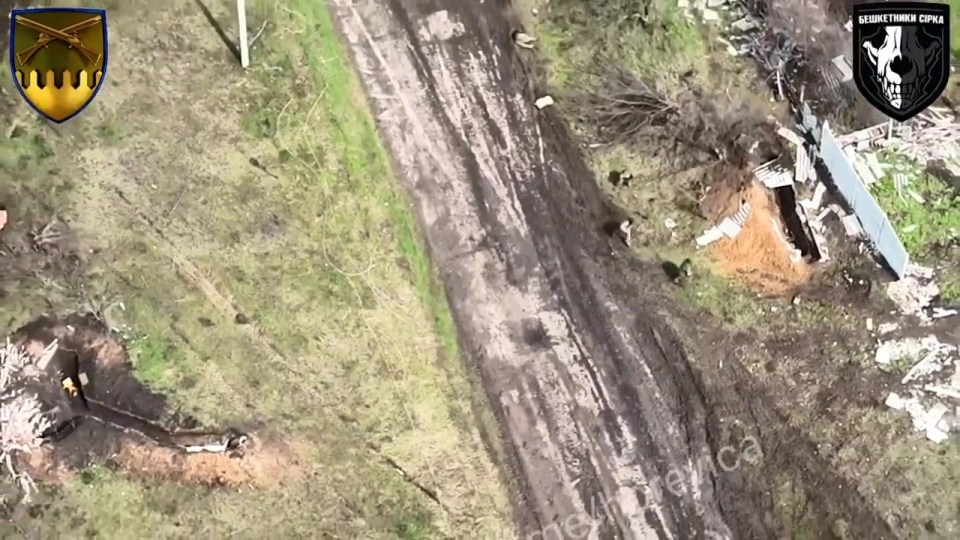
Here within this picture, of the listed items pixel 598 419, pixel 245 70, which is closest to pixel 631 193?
pixel 598 419

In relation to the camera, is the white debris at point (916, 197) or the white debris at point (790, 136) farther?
the white debris at point (790, 136)

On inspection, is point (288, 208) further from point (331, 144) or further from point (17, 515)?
point (17, 515)

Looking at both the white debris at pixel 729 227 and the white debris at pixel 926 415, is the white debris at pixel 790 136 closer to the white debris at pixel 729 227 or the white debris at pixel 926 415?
the white debris at pixel 729 227

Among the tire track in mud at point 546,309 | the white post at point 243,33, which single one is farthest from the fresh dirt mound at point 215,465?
the white post at point 243,33

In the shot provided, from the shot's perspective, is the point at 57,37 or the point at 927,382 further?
the point at 57,37

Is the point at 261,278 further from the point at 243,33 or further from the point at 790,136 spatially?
the point at 790,136

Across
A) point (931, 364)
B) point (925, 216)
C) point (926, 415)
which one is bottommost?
point (926, 415)

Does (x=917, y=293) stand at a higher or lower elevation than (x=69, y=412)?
lower

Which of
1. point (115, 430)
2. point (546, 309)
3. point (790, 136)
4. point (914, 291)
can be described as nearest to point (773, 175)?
point (790, 136)

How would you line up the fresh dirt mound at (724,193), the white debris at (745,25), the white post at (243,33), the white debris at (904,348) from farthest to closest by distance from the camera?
the white debris at (745,25)
the fresh dirt mound at (724,193)
the white post at (243,33)
the white debris at (904,348)
